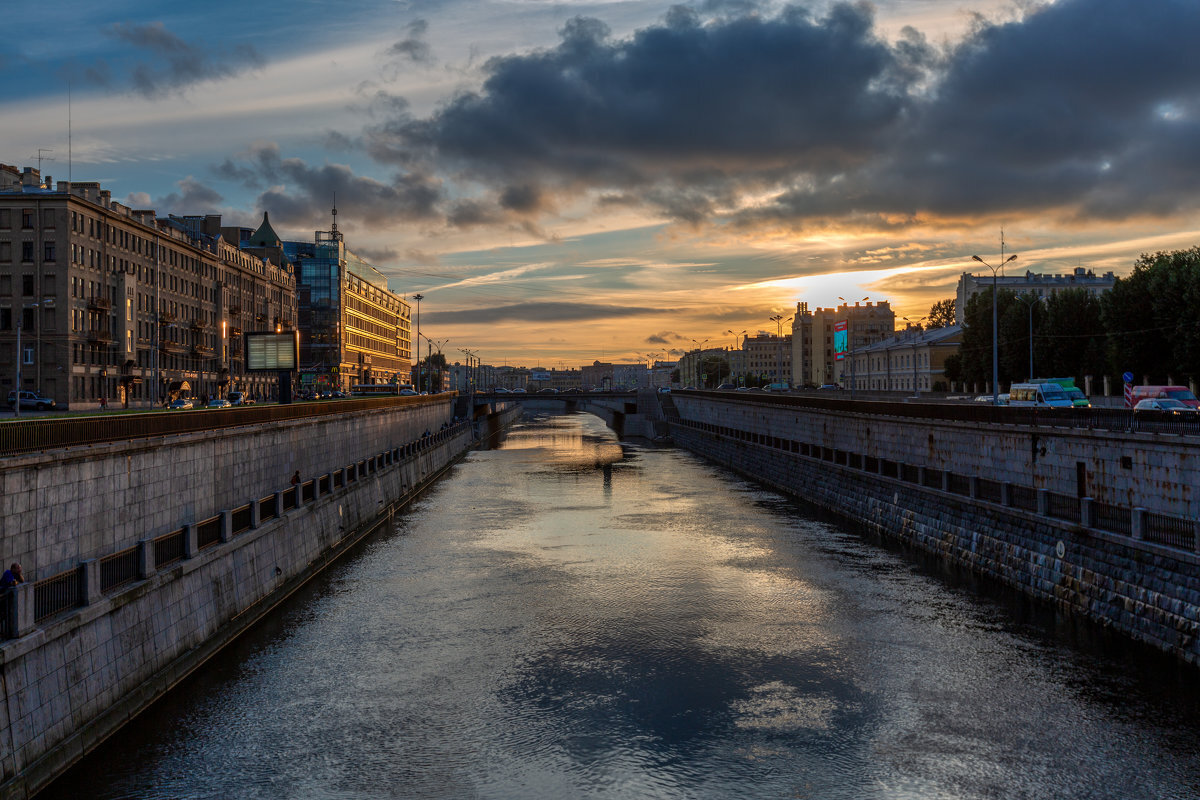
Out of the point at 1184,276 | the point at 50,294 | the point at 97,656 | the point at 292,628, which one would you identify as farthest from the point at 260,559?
the point at 1184,276

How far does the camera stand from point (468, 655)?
2542cm

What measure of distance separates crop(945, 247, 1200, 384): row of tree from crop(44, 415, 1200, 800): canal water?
43.0 m

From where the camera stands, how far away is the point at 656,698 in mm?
21906

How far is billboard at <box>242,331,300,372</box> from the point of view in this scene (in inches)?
2213

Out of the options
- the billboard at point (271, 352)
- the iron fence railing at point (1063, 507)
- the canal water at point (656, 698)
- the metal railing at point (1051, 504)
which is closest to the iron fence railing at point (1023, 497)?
the metal railing at point (1051, 504)

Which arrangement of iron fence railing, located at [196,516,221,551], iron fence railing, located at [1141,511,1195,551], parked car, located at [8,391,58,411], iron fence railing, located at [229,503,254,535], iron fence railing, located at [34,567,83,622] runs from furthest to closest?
parked car, located at [8,391,58,411] < iron fence railing, located at [229,503,254,535] < iron fence railing, located at [196,516,221,551] < iron fence railing, located at [1141,511,1195,551] < iron fence railing, located at [34,567,83,622]

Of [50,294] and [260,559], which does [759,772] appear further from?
[50,294]

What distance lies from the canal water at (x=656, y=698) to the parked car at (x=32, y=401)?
43.4 meters

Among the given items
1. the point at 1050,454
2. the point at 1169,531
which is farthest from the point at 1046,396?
the point at 1169,531

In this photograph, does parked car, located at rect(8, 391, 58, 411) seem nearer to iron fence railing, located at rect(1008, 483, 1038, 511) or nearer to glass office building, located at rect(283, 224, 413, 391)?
iron fence railing, located at rect(1008, 483, 1038, 511)

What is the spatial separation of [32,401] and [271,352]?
25.9 meters

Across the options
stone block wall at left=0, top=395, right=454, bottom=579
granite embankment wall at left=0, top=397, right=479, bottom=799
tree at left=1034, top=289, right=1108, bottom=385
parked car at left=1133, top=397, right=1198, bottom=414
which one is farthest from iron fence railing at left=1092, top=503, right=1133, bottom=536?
tree at left=1034, top=289, right=1108, bottom=385

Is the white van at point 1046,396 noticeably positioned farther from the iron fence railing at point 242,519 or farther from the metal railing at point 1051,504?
the iron fence railing at point 242,519

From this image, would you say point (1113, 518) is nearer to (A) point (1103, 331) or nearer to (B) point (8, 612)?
(B) point (8, 612)
